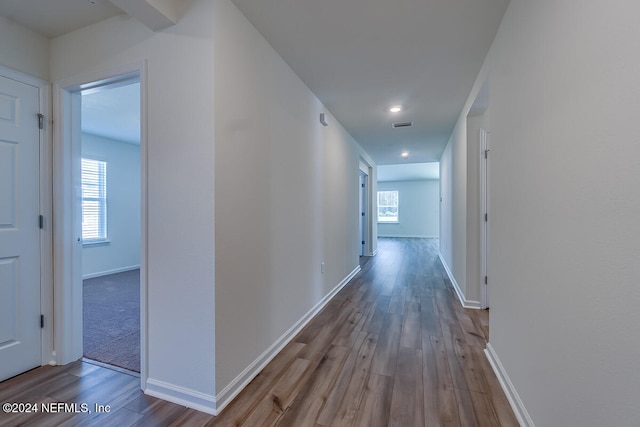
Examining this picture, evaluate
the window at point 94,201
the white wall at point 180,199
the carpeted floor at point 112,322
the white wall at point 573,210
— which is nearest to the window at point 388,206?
the carpeted floor at point 112,322

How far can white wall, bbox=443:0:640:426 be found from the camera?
779 millimetres

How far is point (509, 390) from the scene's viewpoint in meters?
1.65

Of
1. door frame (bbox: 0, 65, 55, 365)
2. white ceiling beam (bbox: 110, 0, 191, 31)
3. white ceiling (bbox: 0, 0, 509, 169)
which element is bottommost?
door frame (bbox: 0, 65, 55, 365)

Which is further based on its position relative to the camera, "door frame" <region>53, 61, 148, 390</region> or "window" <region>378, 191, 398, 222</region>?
"window" <region>378, 191, 398, 222</region>

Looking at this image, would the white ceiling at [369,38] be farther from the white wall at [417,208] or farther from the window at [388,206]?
the window at [388,206]

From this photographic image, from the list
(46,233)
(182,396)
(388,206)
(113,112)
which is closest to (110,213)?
(113,112)

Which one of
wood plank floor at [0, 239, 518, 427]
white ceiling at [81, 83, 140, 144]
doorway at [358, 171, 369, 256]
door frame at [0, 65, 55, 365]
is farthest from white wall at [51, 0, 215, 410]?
doorway at [358, 171, 369, 256]

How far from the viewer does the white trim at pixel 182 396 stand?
1.56 metres

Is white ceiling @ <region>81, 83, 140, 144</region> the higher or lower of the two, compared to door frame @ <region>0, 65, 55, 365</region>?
higher

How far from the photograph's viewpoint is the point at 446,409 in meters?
1.59

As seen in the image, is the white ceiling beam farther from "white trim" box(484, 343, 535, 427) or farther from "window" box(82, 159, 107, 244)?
"window" box(82, 159, 107, 244)

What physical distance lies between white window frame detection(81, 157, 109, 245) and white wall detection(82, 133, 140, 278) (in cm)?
7

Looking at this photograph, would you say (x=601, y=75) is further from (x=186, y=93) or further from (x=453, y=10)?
(x=186, y=93)

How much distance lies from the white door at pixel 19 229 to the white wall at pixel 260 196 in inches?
59.6
